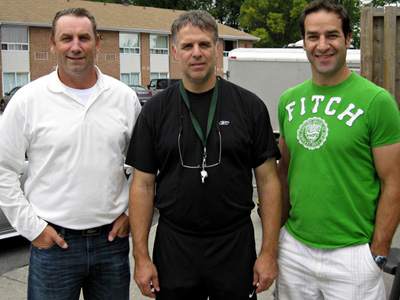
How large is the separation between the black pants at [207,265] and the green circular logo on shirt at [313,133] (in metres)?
0.57

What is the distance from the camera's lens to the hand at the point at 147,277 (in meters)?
2.50

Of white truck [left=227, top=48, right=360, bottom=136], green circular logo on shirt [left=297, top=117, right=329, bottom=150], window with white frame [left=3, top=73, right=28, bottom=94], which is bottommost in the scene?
green circular logo on shirt [left=297, top=117, right=329, bottom=150]

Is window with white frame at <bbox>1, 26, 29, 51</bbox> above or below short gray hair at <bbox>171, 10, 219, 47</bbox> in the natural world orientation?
above

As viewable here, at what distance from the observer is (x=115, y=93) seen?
8.98ft

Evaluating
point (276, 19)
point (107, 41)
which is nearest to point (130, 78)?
point (107, 41)

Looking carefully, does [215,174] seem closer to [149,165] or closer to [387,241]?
[149,165]

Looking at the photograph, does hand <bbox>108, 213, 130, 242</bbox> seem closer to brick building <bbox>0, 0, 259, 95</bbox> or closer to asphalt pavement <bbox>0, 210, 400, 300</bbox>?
asphalt pavement <bbox>0, 210, 400, 300</bbox>

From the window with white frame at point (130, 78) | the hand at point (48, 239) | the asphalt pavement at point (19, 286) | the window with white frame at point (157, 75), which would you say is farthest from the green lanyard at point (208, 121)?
the window with white frame at point (157, 75)

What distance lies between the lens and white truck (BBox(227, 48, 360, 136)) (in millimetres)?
11938

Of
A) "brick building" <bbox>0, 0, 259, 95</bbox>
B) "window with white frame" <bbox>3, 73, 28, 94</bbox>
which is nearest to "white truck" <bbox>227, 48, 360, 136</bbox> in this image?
"window with white frame" <bbox>3, 73, 28, 94</bbox>

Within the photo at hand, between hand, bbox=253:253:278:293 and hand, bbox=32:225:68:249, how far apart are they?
3.59 ft

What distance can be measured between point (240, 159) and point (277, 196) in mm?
318

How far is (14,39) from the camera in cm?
3108

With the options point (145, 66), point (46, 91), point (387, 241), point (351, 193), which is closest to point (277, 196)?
point (351, 193)
